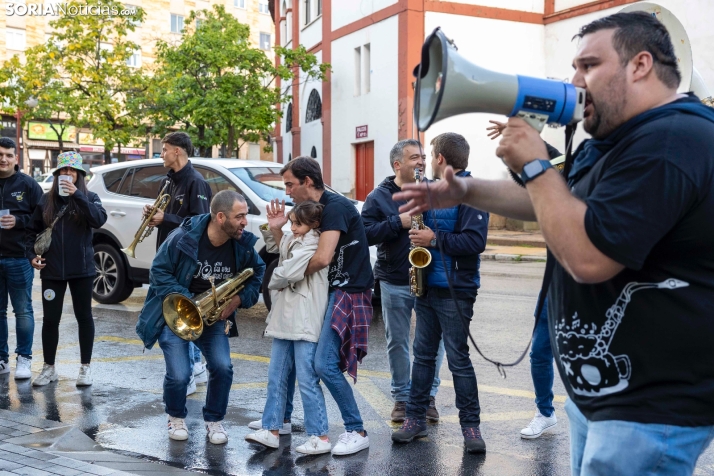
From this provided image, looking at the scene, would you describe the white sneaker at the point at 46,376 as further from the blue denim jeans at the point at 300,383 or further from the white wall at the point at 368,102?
the white wall at the point at 368,102

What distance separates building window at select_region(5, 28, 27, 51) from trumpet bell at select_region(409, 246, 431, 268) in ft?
152

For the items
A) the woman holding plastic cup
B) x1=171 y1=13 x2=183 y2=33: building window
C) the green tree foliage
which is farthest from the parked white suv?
x1=171 y1=13 x2=183 y2=33: building window

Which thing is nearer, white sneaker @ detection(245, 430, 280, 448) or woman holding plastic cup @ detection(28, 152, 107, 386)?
white sneaker @ detection(245, 430, 280, 448)

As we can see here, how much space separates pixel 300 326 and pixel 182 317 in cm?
80

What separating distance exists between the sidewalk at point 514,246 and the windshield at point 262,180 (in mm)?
8844

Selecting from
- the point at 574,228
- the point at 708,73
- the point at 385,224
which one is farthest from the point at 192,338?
the point at 708,73

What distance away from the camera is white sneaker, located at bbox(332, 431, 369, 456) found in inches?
192

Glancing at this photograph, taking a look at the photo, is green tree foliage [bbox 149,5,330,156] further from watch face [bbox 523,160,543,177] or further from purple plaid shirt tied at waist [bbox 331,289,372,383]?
watch face [bbox 523,160,543,177]

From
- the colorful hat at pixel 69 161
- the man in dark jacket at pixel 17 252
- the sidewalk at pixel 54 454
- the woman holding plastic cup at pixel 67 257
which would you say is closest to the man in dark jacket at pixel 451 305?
the sidewalk at pixel 54 454

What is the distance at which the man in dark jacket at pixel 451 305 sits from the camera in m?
5.03

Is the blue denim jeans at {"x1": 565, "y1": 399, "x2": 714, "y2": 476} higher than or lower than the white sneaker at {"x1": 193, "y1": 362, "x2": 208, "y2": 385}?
higher

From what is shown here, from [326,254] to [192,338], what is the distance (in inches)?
41.4

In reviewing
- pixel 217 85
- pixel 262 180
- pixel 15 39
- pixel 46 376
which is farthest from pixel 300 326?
pixel 15 39

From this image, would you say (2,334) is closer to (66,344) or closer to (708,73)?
(66,344)
